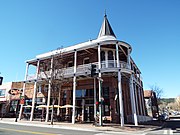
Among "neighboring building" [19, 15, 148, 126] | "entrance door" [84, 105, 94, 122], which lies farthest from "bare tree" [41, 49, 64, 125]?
"entrance door" [84, 105, 94, 122]

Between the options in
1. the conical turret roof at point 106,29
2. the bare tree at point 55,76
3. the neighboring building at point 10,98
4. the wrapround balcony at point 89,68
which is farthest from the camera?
the neighboring building at point 10,98

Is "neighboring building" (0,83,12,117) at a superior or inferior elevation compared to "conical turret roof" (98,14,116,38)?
inferior

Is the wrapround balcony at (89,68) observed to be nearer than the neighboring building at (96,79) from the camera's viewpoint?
Yes

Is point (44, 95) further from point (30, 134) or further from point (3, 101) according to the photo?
point (30, 134)

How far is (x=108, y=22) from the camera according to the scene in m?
26.7

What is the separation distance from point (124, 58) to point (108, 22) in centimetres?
667

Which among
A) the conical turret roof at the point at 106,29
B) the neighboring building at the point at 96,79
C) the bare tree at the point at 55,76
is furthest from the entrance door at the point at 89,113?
the conical turret roof at the point at 106,29

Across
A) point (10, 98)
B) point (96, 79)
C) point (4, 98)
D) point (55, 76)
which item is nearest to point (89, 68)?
point (96, 79)

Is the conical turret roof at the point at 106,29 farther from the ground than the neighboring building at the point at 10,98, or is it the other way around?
the conical turret roof at the point at 106,29

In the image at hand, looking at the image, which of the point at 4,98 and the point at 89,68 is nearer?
the point at 89,68

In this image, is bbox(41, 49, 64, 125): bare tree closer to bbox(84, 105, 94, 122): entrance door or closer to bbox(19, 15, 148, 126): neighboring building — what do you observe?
bbox(19, 15, 148, 126): neighboring building

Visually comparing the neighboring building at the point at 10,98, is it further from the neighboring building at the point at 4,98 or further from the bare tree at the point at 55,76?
the bare tree at the point at 55,76

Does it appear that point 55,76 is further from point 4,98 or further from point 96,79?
point 4,98

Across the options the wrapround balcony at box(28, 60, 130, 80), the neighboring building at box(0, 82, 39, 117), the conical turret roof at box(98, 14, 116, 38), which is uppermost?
the conical turret roof at box(98, 14, 116, 38)
